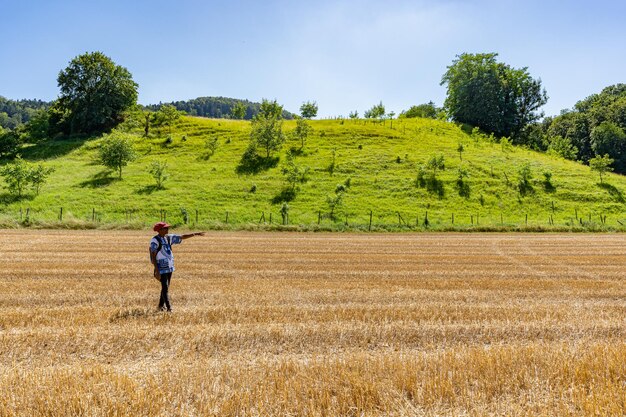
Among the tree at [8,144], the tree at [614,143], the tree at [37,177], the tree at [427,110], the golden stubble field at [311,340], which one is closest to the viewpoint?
the golden stubble field at [311,340]

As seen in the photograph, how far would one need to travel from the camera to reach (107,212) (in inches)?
2002

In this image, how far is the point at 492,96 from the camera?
109312 mm

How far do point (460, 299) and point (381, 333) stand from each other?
5.08 metres

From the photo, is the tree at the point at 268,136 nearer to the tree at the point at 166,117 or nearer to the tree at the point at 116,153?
the tree at the point at 116,153

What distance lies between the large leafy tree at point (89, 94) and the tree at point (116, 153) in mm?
30862

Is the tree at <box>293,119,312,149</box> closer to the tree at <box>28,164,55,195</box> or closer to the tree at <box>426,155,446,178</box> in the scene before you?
the tree at <box>426,155,446,178</box>

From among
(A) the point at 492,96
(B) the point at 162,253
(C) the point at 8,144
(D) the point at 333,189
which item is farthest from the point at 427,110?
(B) the point at 162,253

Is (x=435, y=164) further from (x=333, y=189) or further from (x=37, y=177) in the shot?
(x=37, y=177)

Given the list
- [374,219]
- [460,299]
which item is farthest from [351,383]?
[374,219]

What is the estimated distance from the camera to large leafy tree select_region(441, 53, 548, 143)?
10894 centimetres

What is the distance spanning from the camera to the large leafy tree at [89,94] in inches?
3580

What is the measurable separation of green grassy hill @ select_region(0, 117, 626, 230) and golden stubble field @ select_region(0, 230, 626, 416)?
25.5 m

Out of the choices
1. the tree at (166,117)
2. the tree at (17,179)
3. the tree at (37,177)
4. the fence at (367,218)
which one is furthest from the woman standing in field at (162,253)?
the tree at (166,117)

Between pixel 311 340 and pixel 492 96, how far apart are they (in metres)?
116
